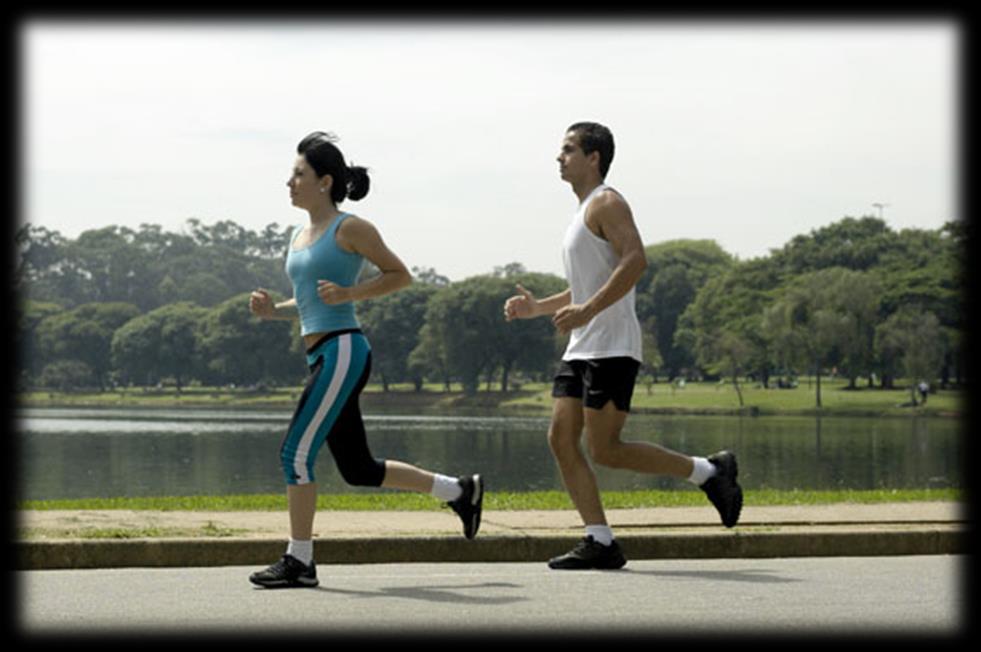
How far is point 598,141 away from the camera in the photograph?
27.0 feet

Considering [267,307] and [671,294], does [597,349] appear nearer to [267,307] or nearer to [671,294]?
[267,307]

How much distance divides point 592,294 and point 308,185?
1.50 metres

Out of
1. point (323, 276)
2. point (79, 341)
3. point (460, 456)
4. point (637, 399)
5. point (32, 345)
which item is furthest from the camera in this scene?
point (79, 341)

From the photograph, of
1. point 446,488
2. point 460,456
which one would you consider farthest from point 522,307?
point 460,456

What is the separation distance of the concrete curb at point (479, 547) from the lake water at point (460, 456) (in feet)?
55.1

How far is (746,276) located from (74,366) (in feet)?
237

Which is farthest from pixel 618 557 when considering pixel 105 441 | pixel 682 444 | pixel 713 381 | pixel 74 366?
pixel 74 366

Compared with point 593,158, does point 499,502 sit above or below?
below

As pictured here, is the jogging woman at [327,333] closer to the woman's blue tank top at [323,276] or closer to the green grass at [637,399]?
the woman's blue tank top at [323,276]

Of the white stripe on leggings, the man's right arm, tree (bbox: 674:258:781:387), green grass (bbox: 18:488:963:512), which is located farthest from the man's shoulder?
tree (bbox: 674:258:781:387)

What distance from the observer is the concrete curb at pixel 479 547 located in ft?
26.8

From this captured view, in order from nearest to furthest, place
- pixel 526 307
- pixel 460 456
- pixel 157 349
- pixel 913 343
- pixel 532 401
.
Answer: pixel 526 307 < pixel 460 456 < pixel 913 343 < pixel 532 401 < pixel 157 349

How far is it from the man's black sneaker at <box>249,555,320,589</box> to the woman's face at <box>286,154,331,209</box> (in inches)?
67.8

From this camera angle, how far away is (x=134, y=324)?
167m
